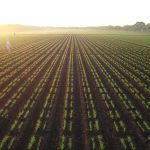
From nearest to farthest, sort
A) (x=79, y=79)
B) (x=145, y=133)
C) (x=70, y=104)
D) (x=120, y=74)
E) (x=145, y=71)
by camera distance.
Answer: (x=145, y=133)
(x=70, y=104)
(x=79, y=79)
(x=120, y=74)
(x=145, y=71)

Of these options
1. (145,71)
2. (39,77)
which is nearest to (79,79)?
(39,77)

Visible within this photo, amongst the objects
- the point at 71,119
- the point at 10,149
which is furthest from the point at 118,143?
the point at 10,149

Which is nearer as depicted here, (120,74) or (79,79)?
(79,79)

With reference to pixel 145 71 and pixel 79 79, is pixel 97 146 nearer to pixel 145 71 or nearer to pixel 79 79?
pixel 79 79

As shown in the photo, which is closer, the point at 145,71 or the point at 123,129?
the point at 123,129

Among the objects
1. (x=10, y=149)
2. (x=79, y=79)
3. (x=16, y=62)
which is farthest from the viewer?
(x=16, y=62)

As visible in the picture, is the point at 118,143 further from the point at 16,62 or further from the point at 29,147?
the point at 16,62

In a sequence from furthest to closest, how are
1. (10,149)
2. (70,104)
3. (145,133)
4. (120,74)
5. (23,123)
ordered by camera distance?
(120,74) < (70,104) < (23,123) < (145,133) < (10,149)

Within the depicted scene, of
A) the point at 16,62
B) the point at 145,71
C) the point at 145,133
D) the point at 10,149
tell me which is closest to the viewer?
the point at 10,149

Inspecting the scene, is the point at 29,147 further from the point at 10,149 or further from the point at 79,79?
the point at 79,79
